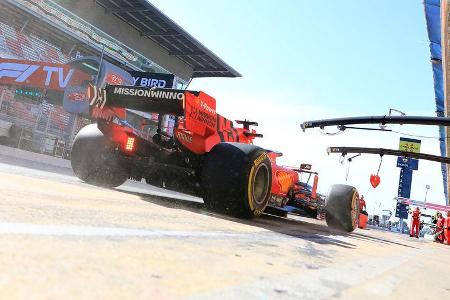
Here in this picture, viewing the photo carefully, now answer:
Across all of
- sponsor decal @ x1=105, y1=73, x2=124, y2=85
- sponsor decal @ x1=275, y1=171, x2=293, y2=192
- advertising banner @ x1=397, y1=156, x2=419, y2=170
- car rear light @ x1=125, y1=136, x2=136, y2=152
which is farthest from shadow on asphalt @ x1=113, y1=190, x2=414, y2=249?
advertising banner @ x1=397, y1=156, x2=419, y2=170

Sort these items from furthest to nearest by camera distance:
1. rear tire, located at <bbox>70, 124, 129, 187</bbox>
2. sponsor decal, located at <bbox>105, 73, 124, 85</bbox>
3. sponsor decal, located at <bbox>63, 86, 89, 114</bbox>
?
sponsor decal, located at <bbox>105, 73, 124, 85</bbox> → sponsor decal, located at <bbox>63, 86, 89, 114</bbox> → rear tire, located at <bbox>70, 124, 129, 187</bbox>

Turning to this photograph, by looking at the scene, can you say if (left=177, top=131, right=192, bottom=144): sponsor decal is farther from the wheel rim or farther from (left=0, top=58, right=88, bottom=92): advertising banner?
(left=0, top=58, right=88, bottom=92): advertising banner

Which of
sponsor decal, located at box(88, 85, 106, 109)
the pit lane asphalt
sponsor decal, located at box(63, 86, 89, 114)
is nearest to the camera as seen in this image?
the pit lane asphalt

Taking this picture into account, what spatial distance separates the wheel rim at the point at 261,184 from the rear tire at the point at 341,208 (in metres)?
2.99

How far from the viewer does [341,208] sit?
7219 mm

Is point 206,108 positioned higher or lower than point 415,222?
higher

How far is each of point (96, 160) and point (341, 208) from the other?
4.46 meters

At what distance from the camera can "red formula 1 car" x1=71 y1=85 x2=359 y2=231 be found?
4.21m

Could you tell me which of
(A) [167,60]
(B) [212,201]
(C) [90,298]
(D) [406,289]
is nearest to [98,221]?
(C) [90,298]

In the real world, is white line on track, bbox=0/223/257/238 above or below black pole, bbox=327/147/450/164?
below

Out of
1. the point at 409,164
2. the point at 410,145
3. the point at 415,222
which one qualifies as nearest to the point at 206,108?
the point at 415,222

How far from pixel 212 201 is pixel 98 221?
7.14 feet

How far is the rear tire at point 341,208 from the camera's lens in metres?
7.17

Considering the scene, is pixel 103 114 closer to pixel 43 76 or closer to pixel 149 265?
pixel 149 265
